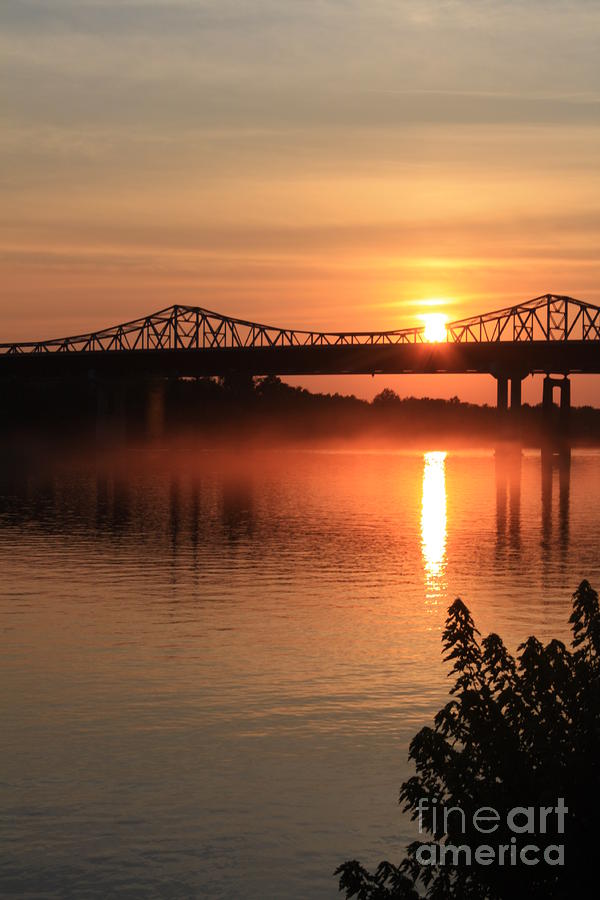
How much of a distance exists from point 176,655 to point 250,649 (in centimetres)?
170

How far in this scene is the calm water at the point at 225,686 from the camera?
15.5 m

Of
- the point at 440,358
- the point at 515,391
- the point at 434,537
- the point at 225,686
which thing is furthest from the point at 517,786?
the point at 440,358

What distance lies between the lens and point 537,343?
18362cm

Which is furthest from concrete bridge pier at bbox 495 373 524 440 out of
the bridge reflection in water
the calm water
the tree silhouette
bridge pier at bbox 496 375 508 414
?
the tree silhouette

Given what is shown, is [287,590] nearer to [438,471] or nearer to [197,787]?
[197,787]

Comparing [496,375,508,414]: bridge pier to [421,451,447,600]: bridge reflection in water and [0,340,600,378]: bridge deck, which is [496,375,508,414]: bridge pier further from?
[421,451,447,600]: bridge reflection in water

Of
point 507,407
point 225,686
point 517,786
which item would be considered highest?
point 507,407

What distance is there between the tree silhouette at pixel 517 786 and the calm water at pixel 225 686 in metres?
3.20

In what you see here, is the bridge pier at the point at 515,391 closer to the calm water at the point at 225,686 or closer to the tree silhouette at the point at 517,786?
the calm water at the point at 225,686

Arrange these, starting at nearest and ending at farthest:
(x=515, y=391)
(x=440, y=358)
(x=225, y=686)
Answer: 1. (x=225, y=686)
2. (x=515, y=391)
3. (x=440, y=358)

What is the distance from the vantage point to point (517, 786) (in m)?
11.6

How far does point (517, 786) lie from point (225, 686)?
1300 cm

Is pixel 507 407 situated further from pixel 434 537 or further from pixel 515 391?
pixel 434 537

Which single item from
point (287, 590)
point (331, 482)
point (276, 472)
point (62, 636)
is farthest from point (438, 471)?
point (62, 636)
